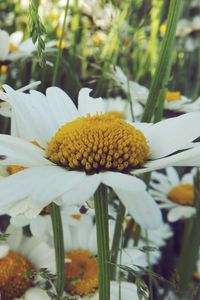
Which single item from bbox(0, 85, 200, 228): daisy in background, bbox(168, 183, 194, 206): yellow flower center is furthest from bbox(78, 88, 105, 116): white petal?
bbox(168, 183, 194, 206): yellow flower center

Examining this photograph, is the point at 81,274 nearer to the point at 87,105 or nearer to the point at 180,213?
the point at 87,105

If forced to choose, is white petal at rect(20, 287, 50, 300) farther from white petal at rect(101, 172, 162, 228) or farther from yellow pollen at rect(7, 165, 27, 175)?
white petal at rect(101, 172, 162, 228)

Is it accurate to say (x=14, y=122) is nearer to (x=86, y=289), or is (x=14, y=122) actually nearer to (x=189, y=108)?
(x=86, y=289)

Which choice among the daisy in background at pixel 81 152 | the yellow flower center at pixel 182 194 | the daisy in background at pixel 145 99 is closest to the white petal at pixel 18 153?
the daisy in background at pixel 81 152

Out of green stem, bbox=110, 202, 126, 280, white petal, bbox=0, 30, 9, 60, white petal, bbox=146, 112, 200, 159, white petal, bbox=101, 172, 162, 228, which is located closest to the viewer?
white petal, bbox=101, 172, 162, 228

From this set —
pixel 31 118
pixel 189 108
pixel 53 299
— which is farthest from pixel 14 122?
pixel 189 108

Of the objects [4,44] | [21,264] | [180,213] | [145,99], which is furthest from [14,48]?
[21,264]

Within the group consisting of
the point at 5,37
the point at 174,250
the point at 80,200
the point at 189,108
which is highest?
the point at 5,37
